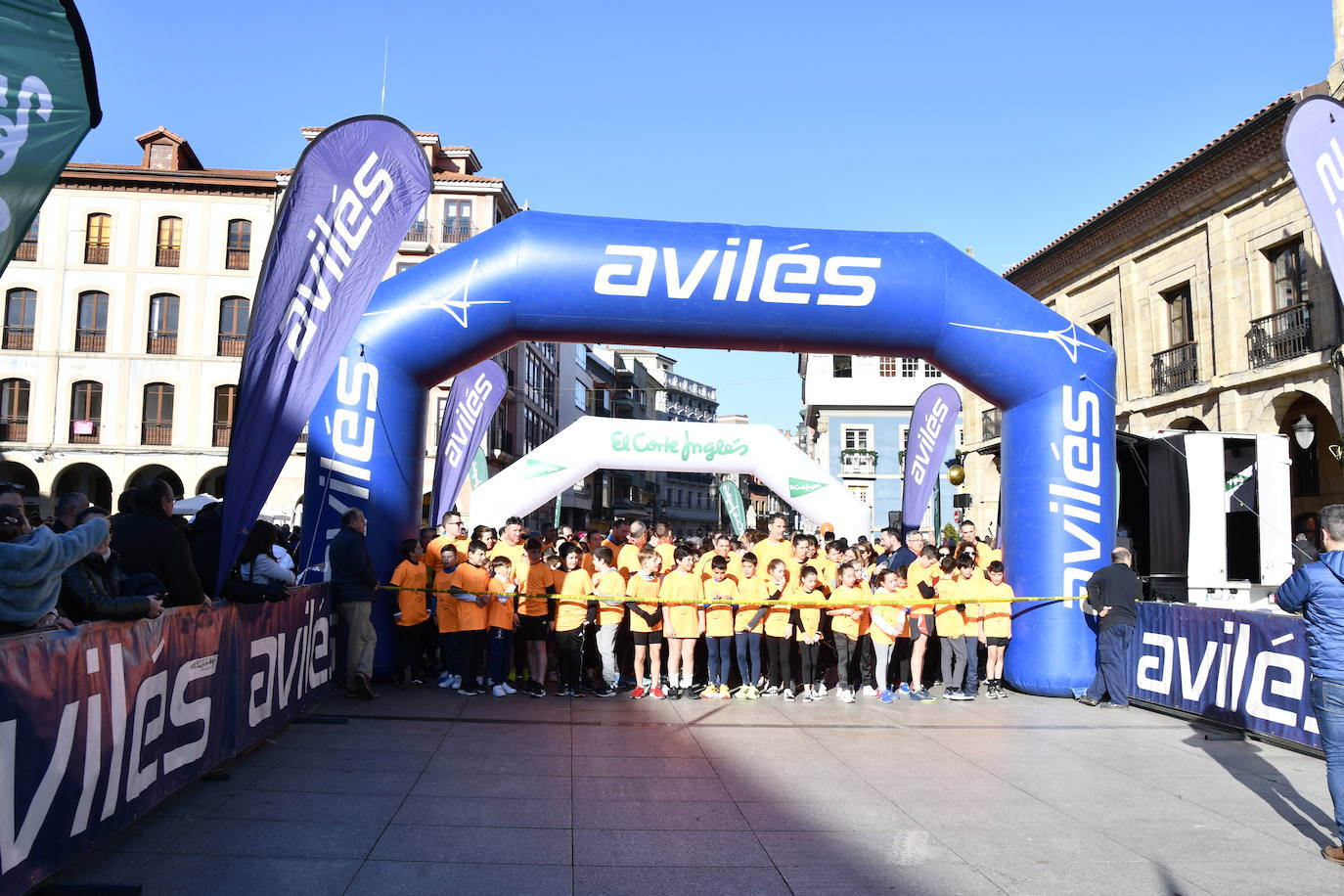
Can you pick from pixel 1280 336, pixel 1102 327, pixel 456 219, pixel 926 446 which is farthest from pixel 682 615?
pixel 456 219

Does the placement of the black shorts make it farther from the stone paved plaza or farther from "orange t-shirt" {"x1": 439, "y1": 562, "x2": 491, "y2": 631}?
the stone paved plaza

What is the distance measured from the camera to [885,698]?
398 inches

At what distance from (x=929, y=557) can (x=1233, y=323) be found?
40.1 ft

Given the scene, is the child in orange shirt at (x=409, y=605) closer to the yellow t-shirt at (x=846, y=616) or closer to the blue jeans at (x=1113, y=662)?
the yellow t-shirt at (x=846, y=616)

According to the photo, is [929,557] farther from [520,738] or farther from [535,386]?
[535,386]

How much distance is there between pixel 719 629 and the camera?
1012 cm

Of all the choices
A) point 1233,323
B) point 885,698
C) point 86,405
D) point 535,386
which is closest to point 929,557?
point 885,698

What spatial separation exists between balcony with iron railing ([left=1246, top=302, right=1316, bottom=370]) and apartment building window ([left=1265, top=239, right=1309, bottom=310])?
23cm

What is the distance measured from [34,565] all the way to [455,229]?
38.0 m

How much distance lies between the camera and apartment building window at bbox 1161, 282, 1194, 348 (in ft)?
68.4

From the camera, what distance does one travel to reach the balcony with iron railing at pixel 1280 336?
17.1 meters

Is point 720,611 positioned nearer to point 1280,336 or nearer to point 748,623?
point 748,623

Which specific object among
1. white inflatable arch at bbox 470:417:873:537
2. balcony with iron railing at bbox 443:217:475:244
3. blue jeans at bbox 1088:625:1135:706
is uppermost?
balcony with iron railing at bbox 443:217:475:244

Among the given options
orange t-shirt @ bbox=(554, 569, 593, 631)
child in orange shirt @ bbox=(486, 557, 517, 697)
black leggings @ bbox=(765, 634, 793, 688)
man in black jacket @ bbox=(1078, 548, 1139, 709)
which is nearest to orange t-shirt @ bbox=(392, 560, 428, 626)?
child in orange shirt @ bbox=(486, 557, 517, 697)
